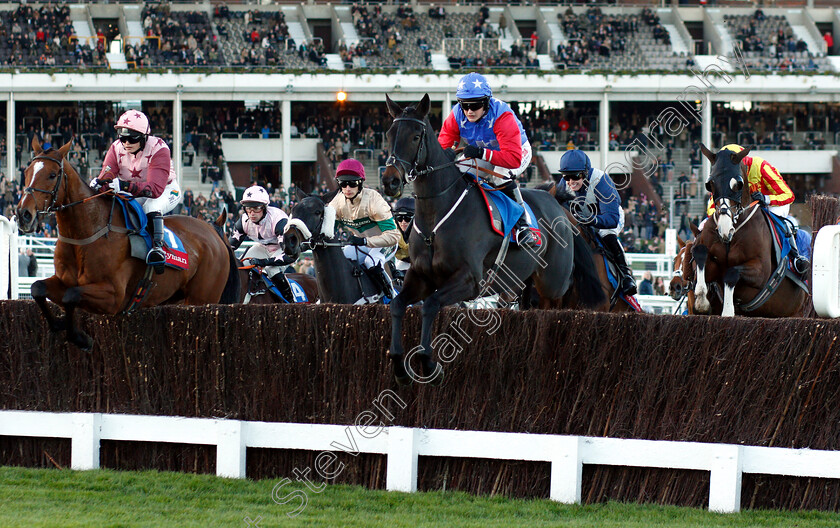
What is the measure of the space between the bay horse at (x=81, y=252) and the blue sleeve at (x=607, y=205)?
118 inches

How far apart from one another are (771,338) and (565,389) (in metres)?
1.02

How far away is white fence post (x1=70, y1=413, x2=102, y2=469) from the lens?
20.4 feet

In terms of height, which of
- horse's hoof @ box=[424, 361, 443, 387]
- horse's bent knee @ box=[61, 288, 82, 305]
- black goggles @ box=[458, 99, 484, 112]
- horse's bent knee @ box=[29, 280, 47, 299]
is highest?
black goggles @ box=[458, 99, 484, 112]

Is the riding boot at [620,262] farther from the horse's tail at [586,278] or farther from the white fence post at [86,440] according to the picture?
the white fence post at [86,440]

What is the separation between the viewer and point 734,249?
338 inches

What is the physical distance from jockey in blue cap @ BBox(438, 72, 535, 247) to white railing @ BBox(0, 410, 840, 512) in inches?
66.2

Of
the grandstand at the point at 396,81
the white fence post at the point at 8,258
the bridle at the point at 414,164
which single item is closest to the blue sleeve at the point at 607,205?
the bridle at the point at 414,164

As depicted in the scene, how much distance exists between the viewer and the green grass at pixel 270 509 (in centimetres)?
514

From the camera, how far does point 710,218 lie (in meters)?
8.77

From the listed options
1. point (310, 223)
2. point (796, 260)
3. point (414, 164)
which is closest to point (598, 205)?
point (796, 260)

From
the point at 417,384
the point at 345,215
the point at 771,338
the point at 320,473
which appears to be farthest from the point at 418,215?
the point at 345,215

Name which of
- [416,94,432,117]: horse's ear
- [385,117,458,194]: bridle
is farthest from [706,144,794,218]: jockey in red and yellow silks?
[416,94,432,117]: horse's ear

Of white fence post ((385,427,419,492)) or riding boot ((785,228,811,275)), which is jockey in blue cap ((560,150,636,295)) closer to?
riding boot ((785,228,811,275))

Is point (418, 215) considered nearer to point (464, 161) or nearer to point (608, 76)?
point (464, 161)
